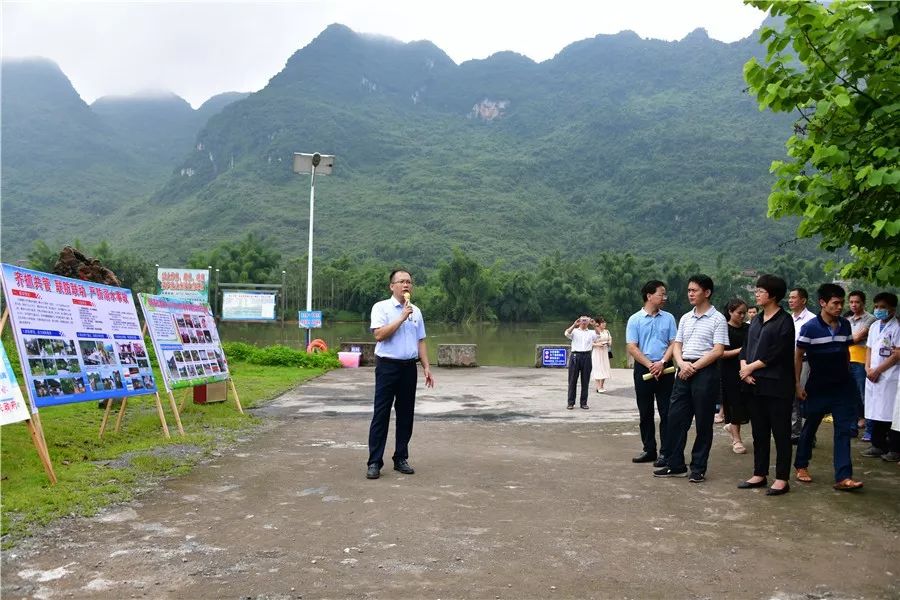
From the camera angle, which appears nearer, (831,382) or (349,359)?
(831,382)

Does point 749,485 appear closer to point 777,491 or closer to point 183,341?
point 777,491

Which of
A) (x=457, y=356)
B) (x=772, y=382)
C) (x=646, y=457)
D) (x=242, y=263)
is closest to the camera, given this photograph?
(x=772, y=382)

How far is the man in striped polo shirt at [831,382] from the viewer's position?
5570 millimetres

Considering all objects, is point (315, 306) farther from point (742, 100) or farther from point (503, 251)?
point (742, 100)

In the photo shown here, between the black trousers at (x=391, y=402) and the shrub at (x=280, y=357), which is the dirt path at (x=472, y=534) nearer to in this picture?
the black trousers at (x=391, y=402)

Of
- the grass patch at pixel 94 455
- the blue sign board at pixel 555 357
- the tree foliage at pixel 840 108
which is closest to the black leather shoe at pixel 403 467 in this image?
the grass patch at pixel 94 455

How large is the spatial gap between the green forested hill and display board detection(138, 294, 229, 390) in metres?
80.5

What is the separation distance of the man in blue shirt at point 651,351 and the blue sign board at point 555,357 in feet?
39.6

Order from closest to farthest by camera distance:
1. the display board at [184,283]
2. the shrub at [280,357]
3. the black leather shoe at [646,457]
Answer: the black leather shoe at [646,457] → the shrub at [280,357] → the display board at [184,283]

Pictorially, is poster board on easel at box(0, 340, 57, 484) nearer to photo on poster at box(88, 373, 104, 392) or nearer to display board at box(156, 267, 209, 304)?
photo on poster at box(88, 373, 104, 392)

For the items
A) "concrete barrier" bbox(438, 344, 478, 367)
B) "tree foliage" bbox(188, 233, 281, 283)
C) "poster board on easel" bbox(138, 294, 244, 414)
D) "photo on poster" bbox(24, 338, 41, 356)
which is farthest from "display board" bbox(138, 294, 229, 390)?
"tree foliage" bbox(188, 233, 281, 283)

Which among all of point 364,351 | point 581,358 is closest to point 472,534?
point 581,358

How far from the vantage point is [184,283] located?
23.1 metres

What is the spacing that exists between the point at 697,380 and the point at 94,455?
5332mm
